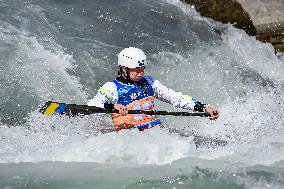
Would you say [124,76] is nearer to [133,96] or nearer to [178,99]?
[133,96]

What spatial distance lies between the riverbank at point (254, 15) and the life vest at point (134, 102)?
19.0ft

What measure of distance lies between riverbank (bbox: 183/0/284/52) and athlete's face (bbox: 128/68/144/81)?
5.93 m

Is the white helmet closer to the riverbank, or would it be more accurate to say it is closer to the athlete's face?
the athlete's face

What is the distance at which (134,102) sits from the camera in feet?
26.7

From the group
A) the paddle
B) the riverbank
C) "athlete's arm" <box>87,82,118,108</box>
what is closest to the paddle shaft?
the paddle

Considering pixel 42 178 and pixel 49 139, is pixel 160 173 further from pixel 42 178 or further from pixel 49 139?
pixel 49 139

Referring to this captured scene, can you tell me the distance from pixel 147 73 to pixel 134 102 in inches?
140

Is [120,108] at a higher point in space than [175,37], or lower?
higher

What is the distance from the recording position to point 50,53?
11477 mm

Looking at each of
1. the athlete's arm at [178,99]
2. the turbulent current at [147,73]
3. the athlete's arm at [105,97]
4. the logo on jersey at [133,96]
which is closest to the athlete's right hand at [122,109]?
the athlete's arm at [105,97]

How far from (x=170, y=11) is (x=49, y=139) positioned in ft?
21.3

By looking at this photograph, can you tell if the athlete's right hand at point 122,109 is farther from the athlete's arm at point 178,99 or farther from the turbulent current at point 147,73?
the athlete's arm at point 178,99

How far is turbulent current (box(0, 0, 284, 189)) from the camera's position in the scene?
7.40 m

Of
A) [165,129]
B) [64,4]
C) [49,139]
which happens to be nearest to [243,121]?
[165,129]
